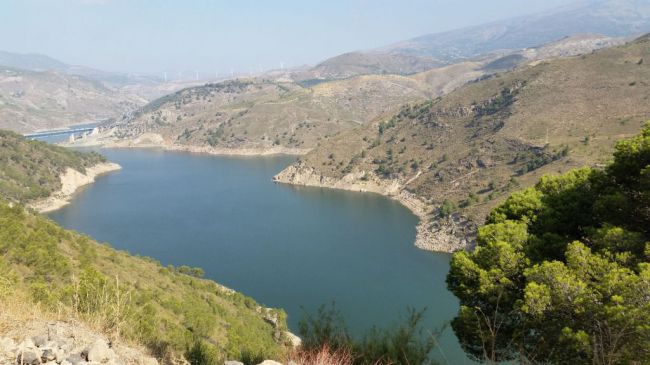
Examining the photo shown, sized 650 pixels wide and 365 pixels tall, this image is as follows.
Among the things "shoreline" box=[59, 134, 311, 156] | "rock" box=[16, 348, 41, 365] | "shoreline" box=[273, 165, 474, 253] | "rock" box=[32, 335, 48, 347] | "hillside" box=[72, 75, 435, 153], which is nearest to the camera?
"rock" box=[16, 348, 41, 365]

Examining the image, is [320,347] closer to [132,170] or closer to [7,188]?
[7,188]

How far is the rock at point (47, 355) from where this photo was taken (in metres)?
4.29

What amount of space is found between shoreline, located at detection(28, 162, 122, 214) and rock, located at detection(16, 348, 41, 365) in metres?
58.0

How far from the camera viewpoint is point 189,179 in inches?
3258

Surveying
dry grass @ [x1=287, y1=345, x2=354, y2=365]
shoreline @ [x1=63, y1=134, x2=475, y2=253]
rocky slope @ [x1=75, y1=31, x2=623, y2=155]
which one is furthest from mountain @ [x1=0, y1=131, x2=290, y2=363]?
rocky slope @ [x1=75, y1=31, x2=623, y2=155]

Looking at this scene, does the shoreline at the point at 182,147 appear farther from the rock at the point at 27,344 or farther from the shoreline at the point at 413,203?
the rock at the point at 27,344

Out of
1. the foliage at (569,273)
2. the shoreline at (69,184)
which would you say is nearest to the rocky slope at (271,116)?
the shoreline at (69,184)

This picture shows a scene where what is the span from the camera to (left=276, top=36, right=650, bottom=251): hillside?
151ft

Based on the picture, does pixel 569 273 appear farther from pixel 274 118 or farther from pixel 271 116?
pixel 271 116

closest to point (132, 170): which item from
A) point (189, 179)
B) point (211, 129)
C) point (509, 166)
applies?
point (189, 179)

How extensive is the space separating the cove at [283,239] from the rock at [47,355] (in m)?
19.7

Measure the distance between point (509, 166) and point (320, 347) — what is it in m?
50.3

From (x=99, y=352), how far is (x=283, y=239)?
42.1 meters

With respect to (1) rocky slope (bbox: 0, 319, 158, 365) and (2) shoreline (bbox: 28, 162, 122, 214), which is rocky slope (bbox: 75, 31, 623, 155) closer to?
(2) shoreline (bbox: 28, 162, 122, 214)
